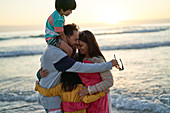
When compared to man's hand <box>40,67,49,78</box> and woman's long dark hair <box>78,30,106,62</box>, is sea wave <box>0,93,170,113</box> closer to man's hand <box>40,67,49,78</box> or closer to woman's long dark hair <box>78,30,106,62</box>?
woman's long dark hair <box>78,30,106,62</box>

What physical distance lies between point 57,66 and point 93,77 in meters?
0.41

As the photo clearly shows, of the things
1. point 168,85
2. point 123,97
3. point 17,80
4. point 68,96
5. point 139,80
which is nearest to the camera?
point 68,96

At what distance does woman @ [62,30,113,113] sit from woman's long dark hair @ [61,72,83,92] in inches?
2.4

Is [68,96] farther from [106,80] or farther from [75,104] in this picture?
[106,80]

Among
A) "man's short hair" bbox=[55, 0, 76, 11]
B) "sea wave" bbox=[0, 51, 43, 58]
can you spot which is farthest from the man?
"sea wave" bbox=[0, 51, 43, 58]

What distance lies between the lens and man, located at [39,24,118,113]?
6.31 feet

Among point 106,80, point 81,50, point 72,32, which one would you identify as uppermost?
point 72,32

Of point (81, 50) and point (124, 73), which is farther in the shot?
point (124, 73)

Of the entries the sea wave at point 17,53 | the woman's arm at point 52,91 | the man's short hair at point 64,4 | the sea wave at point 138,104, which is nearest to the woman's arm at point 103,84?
the woman's arm at point 52,91

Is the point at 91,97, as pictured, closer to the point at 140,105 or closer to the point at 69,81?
the point at 69,81

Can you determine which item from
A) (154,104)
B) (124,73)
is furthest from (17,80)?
(154,104)

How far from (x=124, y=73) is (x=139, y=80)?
0.85 m

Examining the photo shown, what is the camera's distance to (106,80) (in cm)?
205

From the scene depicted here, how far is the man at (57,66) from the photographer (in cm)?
192
